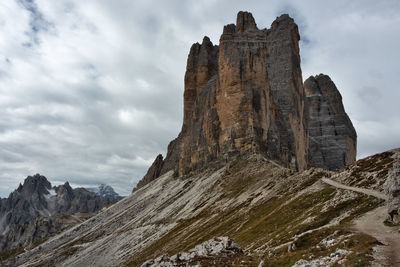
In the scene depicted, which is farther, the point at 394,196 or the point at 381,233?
the point at 394,196

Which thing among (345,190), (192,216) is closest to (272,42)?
(192,216)

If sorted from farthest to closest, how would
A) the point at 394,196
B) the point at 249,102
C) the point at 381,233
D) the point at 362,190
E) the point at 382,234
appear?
the point at 249,102, the point at 362,190, the point at 394,196, the point at 381,233, the point at 382,234

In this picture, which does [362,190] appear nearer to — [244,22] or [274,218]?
[274,218]

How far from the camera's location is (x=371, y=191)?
2956 centimetres

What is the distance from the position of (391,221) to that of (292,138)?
272ft

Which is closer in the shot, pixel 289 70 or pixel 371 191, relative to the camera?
pixel 371 191

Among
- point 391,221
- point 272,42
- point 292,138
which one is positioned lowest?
point 391,221

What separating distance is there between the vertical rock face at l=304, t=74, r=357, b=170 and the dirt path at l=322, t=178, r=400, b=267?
375 feet

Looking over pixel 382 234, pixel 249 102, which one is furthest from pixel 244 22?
pixel 382 234

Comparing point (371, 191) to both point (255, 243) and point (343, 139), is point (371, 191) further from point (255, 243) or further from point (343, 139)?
point (343, 139)

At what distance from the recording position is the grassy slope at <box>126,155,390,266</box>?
19.8 m

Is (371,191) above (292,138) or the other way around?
the other way around

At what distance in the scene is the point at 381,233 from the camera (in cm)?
1931

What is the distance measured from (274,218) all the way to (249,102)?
57.2 m
